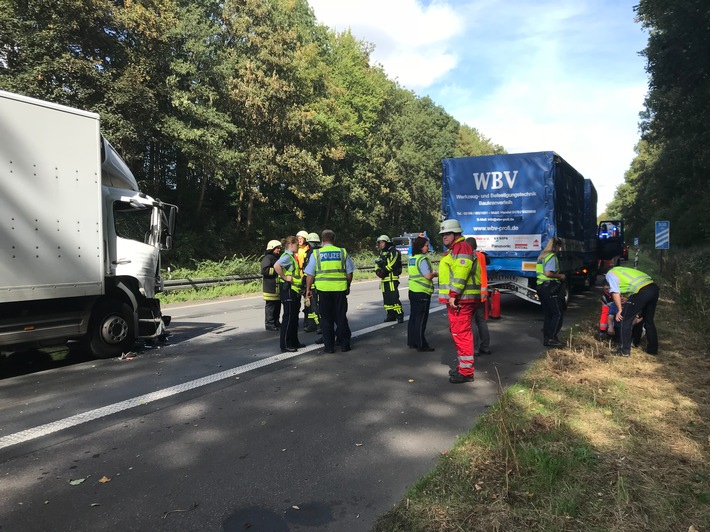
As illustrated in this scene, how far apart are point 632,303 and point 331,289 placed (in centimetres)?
428

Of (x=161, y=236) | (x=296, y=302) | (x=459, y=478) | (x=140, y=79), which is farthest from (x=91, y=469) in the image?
(x=140, y=79)

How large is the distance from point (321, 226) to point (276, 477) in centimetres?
3406

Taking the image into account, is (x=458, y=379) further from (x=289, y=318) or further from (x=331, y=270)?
(x=289, y=318)

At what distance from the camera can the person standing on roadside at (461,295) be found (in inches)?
219

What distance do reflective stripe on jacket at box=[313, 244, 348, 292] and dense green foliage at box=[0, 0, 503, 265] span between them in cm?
1255

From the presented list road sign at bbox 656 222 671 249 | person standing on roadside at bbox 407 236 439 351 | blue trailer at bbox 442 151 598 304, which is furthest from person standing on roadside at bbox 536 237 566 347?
road sign at bbox 656 222 671 249

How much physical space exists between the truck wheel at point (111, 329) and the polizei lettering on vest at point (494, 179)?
301 inches

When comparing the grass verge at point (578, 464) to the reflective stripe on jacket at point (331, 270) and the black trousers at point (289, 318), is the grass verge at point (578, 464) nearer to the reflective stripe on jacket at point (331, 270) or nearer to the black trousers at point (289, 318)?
the reflective stripe on jacket at point (331, 270)

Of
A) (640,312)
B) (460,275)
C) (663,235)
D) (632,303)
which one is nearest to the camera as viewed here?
(460,275)

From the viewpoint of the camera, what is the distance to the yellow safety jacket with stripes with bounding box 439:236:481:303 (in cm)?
555

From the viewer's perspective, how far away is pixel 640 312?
22.5 ft

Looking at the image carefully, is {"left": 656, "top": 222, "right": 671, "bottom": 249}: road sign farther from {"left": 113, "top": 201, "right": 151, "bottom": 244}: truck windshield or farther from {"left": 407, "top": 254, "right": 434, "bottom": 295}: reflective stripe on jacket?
{"left": 113, "top": 201, "right": 151, "bottom": 244}: truck windshield

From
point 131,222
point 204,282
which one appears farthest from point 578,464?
point 204,282

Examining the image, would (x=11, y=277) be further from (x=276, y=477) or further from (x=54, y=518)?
(x=276, y=477)
